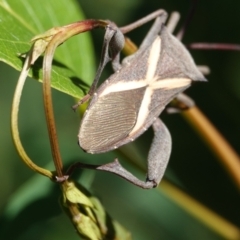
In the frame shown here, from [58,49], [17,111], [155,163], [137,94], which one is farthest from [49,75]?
[58,49]

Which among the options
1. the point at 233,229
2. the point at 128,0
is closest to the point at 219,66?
the point at 128,0

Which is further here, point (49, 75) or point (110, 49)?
point (110, 49)

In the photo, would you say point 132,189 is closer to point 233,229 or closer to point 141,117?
Answer: point 233,229

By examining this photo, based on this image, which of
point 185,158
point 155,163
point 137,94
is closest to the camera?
point 137,94

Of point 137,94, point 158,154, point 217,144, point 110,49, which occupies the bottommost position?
point 217,144

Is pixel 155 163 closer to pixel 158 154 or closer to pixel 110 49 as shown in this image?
pixel 158 154

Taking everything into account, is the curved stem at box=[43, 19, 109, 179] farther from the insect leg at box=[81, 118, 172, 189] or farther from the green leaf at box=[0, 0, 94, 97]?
the insect leg at box=[81, 118, 172, 189]

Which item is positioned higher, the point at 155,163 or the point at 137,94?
the point at 137,94
